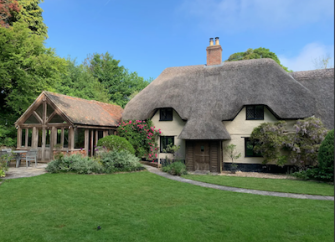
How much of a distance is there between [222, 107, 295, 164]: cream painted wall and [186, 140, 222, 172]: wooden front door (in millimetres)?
1037

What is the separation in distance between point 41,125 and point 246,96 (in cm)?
1432

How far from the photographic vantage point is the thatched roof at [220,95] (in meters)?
13.3

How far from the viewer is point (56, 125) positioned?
1474 centimetres

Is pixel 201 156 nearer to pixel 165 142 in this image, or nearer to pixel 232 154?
pixel 232 154

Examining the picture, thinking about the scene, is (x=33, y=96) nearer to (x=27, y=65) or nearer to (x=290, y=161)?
(x=27, y=65)

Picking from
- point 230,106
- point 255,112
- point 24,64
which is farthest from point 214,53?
point 24,64

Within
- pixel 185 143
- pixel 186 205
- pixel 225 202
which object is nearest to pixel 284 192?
pixel 225 202

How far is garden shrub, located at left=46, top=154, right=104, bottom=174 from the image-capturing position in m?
11.5

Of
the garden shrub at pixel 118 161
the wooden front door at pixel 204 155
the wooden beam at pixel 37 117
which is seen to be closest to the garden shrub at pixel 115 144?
the garden shrub at pixel 118 161

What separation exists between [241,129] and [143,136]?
23.1 feet

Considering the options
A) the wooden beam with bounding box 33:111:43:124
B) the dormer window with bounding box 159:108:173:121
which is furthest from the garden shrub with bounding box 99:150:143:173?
the wooden beam with bounding box 33:111:43:124

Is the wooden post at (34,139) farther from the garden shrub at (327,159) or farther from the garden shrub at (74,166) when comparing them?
the garden shrub at (327,159)

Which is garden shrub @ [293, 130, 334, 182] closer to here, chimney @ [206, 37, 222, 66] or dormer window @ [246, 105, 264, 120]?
dormer window @ [246, 105, 264, 120]

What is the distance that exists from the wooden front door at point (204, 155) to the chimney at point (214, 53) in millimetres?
7759
